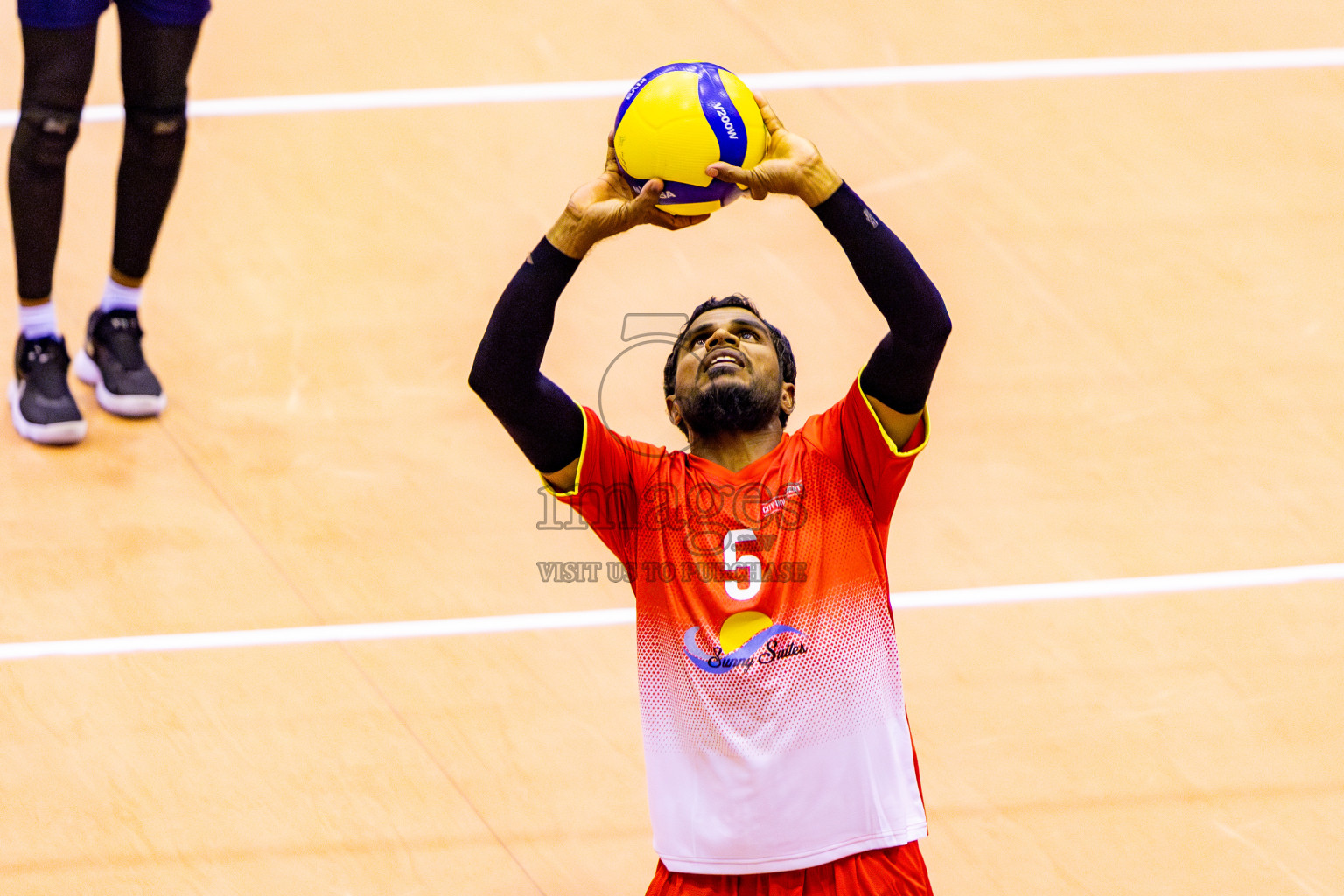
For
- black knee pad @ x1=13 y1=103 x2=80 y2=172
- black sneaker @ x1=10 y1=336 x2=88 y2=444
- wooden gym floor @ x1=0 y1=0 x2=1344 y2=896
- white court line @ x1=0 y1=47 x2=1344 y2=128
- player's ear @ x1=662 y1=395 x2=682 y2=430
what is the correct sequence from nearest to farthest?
player's ear @ x1=662 y1=395 x2=682 y2=430 → wooden gym floor @ x1=0 y1=0 x2=1344 y2=896 → black knee pad @ x1=13 y1=103 x2=80 y2=172 → black sneaker @ x1=10 y1=336 x2=88 y2=444 → white court line @ x1=0 y1=47 x2=1344 y2=128

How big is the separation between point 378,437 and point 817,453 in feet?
6.70

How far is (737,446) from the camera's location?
284 centimetres

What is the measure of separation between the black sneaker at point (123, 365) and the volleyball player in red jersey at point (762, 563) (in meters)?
2.21

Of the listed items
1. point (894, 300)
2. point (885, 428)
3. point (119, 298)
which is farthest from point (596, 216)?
point (119, 298)

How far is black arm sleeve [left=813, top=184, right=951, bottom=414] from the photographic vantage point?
2520mm

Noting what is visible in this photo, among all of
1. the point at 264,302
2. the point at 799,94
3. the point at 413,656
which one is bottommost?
the point at 413,656

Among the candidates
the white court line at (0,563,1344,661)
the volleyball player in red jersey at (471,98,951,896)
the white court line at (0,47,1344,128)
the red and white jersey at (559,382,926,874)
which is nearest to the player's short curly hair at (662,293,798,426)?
the volleyball player in red jersey at (471,98,951,896)

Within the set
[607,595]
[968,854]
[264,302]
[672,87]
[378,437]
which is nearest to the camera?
[672,87]

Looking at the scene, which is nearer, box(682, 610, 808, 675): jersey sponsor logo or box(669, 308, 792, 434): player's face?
box(682, 610, 808, 675): jersey sponsor logo

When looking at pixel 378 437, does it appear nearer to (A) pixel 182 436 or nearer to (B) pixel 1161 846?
(A) pixel 182 436

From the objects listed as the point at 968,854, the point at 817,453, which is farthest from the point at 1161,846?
the point at 817,453

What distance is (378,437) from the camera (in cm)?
443

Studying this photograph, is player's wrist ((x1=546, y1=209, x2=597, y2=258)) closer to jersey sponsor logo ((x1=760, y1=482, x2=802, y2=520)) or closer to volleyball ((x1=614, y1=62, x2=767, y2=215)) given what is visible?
volleyball ((x1=614, y1=62, x2=767, y2=215))

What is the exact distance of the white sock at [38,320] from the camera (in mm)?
4312
